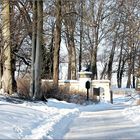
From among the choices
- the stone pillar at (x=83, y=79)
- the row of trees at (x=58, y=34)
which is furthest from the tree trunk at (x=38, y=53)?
the stone pillar at (x=83, y=79)

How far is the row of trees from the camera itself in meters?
29.8

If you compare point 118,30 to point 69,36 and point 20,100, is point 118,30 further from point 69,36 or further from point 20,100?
point 20,100

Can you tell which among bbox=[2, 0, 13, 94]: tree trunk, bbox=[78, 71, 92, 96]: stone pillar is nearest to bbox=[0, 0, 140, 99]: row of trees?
bbox=[2, 0, 13, 94]: tree trunk

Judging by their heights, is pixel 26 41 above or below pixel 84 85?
above

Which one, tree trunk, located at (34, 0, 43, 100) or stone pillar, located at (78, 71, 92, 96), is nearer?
tree trunk, located at (34, 0, 43, 100)

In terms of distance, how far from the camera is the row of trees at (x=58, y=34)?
97.8 feet

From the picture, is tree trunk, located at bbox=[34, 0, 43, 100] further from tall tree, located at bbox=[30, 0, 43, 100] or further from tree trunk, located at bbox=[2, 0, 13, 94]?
tree trunk, located at bbox=[2, 0, 13, 94]

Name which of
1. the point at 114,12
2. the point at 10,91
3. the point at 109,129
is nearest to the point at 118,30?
the point at 114,12

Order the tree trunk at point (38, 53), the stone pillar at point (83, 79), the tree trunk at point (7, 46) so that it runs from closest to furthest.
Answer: the tree trunk at point (7, 46) < the tree trunk at point (38, 53) < the stone pillar at point (83, 79)

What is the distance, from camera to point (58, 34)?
39094mm

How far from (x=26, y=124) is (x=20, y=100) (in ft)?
36.7

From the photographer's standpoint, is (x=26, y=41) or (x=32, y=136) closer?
(x=32, y=136)

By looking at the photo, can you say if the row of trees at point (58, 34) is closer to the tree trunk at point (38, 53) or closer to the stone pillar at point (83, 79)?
the tree trunk at point (38, 53)

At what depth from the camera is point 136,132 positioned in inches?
577
